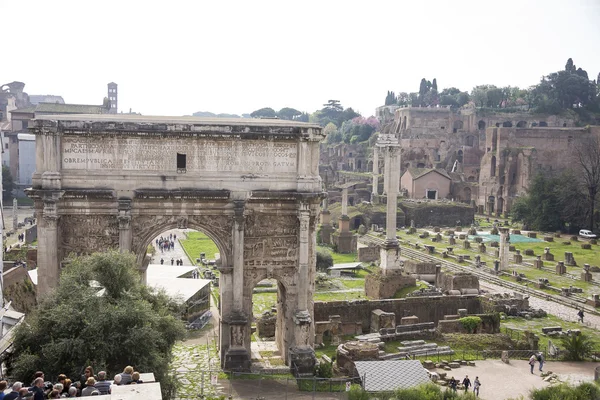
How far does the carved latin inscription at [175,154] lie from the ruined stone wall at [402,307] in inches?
303

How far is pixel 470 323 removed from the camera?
2334 centimetres

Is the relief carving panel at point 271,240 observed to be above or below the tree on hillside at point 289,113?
below

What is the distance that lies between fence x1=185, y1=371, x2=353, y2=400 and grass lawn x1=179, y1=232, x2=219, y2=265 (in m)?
20.2

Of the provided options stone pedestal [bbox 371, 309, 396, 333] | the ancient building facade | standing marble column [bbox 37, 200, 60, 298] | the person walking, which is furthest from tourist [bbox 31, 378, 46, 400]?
the ancient building facade

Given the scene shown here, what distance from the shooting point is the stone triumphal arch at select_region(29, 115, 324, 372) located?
1673 centimetres

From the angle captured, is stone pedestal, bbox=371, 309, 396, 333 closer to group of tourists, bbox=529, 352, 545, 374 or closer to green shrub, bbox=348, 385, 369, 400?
group of tourists, bbox=529, 352, 545, 374

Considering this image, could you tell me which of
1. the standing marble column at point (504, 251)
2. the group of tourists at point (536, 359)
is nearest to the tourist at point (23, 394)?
the group of tourists at point (536, 359)

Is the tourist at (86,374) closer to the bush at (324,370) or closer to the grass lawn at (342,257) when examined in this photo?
the bush at (324,370)

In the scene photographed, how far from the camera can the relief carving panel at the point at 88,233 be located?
17031mm

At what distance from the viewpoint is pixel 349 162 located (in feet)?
314

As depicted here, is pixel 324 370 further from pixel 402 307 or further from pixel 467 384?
pixel 402 307

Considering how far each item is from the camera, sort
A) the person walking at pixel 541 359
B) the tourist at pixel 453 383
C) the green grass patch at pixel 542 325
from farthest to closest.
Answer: the green grass patch at pixel 542 325
the person walking at pixel 541 359
the tourist at pixel 453 383

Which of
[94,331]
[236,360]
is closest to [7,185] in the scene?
[236,360]

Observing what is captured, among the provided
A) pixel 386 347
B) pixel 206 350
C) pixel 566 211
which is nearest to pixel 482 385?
pixel 386 347
